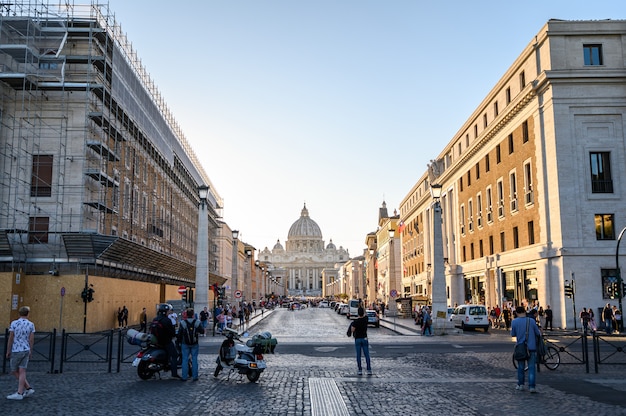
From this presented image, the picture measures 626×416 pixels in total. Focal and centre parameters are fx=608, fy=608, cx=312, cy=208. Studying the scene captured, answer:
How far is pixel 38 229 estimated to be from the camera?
3231cm

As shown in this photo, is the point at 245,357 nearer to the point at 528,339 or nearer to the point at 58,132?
the point at 528,339

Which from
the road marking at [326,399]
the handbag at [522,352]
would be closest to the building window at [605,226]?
the handbag at [522,352]

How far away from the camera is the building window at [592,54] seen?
116 feet

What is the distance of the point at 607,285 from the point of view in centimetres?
3331

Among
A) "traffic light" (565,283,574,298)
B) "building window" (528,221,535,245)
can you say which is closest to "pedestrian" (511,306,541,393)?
"traffic light" (565,283,574,298)

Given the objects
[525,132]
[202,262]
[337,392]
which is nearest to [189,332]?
[337,392]

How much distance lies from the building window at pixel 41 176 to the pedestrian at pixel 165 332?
847 inches

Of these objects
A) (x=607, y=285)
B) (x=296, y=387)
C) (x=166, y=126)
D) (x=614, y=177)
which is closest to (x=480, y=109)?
(x=614, y=177)

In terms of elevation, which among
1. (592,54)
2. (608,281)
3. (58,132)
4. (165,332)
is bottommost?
(165,332)

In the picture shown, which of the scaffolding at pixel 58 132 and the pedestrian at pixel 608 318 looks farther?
the scaffolding at pixel 58 132

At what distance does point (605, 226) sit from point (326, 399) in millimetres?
27928

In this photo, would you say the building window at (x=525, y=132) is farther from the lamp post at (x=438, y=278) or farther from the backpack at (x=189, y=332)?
the backpack at (x=189, y=332)

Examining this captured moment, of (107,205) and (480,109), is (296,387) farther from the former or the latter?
(480,109)

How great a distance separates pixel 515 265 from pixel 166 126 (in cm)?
2973
